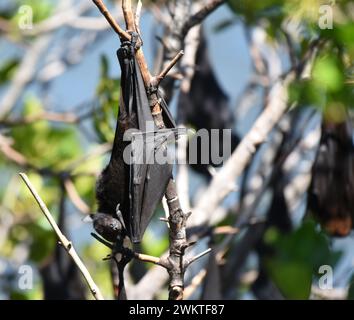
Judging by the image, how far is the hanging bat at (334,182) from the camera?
594 cm

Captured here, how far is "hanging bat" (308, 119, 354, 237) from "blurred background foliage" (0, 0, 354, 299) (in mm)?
178

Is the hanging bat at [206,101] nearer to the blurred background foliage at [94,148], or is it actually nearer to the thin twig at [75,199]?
the blurred background foliage at [94,148]

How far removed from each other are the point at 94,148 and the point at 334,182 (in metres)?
1.96

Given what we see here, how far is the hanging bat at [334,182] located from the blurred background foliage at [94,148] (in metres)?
0.18

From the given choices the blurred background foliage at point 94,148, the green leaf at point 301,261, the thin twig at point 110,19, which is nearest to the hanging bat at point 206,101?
the blurred background foliage at point 94,148

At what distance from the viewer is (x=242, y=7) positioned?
567cm

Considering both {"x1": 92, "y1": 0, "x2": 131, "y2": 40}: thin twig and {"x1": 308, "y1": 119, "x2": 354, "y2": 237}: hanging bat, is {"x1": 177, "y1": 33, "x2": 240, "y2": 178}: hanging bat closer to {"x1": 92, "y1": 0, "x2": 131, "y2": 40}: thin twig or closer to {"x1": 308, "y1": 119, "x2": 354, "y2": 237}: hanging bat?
{"x1": 308, "y1": 119, "x2": 354, "y2": 237}: hanging bat

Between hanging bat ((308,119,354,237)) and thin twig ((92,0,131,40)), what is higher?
thin twig ((92,0,131,40))

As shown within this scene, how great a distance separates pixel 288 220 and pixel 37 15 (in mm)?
2916

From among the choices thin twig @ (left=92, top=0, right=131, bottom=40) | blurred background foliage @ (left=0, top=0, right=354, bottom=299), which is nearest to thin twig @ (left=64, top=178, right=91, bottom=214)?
blurred background foliage @ (left=0, top=0, right=354, bottom=299)

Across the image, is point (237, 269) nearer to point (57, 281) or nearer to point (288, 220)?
point (288, 220)

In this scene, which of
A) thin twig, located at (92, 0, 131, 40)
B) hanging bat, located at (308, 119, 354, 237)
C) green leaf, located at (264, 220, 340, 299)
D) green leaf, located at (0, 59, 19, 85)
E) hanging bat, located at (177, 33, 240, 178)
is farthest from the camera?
hanging bat, located at (177, 33, 240, 178)

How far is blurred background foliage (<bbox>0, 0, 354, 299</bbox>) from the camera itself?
4730 millimetres
